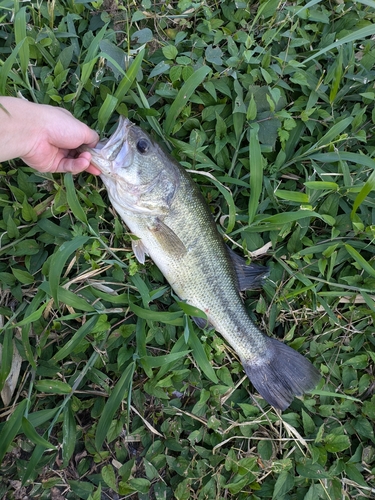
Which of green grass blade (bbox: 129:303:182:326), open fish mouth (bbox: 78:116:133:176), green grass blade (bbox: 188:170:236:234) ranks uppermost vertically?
open fish mouth (bbox: 78:116:133:176)

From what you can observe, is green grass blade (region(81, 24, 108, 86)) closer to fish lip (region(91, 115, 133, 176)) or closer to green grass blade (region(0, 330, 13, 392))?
fish lip (region(91, 115, 133, 176))

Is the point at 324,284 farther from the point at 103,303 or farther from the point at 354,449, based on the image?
the point at 103,303

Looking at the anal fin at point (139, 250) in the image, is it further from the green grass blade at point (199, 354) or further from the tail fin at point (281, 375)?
the tail fin at point (281, 375)

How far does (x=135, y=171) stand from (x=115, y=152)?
18cm

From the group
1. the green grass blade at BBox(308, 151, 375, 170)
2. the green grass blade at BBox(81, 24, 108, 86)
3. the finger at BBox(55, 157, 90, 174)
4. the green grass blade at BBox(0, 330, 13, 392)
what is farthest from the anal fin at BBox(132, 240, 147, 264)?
the green grass blade at BBox(308, 151, 375, 170)

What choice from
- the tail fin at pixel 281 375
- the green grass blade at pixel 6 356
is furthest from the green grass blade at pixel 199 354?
the green grass blade at pixel 6 356

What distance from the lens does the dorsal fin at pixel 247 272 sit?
296 cm

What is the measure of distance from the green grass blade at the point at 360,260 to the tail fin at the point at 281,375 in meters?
0.82

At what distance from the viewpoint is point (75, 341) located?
8.82 ft

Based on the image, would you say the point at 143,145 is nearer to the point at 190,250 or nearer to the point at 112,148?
the point at 112,148

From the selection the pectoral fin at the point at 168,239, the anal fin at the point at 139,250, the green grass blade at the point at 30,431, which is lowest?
the green grass blade at the point at 30,431

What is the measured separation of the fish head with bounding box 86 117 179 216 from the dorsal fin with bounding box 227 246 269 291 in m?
0.69

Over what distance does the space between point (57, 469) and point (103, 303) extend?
1.25 m

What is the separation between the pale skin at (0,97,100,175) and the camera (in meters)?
2.41
